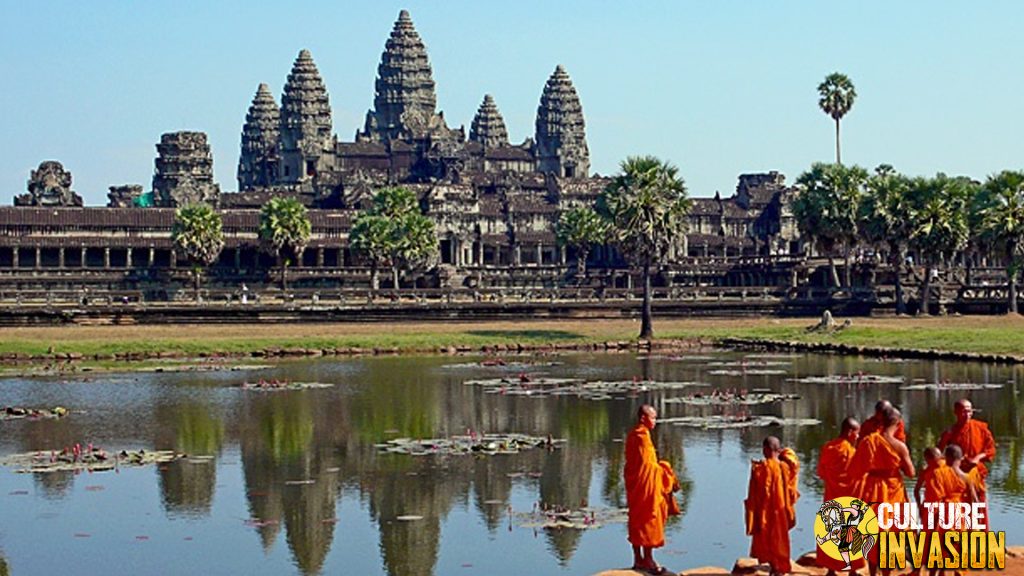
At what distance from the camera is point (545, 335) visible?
3120 inches

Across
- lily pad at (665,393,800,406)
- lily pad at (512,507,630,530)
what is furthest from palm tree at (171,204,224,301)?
lily pad at (512,507,630,530)

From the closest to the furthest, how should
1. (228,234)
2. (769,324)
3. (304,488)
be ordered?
(304,488), (769,324), (228,234)

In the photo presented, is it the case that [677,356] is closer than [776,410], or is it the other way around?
[776,410]

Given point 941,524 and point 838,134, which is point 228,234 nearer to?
point 838,134

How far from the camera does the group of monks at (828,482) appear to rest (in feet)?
67.4

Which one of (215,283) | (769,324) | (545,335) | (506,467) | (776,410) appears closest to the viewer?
(506,467)

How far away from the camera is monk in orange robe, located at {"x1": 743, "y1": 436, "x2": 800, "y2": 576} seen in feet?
68.3

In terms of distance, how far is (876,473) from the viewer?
67.9ft

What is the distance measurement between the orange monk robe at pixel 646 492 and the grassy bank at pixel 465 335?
4208cm

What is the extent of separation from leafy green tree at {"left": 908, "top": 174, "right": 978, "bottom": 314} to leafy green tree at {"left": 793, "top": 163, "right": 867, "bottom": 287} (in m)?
7.21

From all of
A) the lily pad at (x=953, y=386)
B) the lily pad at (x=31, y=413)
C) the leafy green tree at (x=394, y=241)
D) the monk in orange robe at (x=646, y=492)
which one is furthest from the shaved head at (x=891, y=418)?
the leafy green tree at (x=394, y=241)

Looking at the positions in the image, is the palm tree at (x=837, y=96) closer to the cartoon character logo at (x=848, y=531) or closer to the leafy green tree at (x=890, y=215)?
the leafy green tree at (x=890, y=215)

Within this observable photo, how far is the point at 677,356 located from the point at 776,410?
24223 millimetres

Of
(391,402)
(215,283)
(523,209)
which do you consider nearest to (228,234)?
(215,283)
